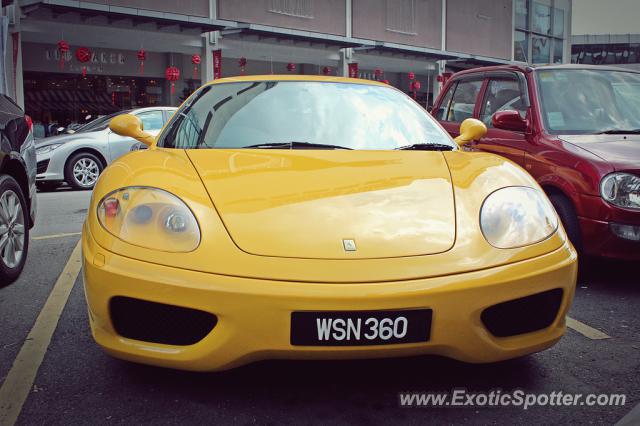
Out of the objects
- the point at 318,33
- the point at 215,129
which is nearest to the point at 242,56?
the point at 318,33

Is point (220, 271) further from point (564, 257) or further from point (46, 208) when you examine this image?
point (46, 208)

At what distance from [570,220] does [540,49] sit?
34722 mm

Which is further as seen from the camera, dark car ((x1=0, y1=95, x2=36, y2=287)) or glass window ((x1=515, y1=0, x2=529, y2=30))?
glass window ((x1=515, y1=0, x2=529, y2=30))

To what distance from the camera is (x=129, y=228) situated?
2338mm

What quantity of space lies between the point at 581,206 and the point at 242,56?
700 inches

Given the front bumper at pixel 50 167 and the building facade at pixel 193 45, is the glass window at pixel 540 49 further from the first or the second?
the front bumper at pixel 50 167

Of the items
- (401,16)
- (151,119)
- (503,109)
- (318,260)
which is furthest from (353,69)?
(318,260)

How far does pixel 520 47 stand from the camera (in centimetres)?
3381

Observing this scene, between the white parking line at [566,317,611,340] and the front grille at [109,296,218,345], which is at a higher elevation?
the front grille at [109,296,218,345]

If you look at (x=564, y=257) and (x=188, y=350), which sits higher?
(x=564, y=257)

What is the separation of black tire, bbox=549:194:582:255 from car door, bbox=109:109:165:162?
8021mm

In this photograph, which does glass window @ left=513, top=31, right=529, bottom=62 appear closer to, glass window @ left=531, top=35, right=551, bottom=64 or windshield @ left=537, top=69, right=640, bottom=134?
glass window @ left=531, top=35, right=551, bottom=64

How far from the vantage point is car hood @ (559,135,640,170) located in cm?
385

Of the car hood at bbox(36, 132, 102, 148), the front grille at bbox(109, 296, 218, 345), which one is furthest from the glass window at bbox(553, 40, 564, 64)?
the front grille at bbox(109, 296, 218, 345)
